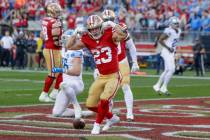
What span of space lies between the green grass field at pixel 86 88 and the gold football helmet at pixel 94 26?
4.78 metres

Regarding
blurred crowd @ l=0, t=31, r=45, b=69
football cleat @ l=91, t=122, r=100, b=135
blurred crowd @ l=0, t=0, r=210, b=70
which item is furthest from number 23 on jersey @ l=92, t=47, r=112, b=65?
blurred crowd @ l=0, t=31, r=45, b=69

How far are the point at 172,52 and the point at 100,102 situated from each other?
301 inches

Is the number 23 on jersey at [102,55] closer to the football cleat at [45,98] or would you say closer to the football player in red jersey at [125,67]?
the football player in red jersey at [125,67]

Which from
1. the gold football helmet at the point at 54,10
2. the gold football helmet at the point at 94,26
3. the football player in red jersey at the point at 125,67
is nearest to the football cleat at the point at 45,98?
Result: the gold football helmet at the point at 54,10

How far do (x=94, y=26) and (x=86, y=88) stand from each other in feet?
30.3

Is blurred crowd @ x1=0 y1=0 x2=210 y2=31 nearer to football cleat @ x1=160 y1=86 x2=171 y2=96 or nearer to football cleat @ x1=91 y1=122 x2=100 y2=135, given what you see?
football cleat @ x1=160 y1=86 x2=171 y2=96

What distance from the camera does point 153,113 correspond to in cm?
1343

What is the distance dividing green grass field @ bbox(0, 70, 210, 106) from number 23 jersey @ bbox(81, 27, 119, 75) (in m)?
4.56

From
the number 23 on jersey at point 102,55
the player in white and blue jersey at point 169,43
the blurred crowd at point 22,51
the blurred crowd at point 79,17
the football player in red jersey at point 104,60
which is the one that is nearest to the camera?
the football player in red jersey at point 104,60

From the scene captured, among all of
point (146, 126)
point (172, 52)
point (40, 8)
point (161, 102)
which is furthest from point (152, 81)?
point (40, 8)

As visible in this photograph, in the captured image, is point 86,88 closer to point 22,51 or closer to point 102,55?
point 102,55

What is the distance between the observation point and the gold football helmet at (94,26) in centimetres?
1046

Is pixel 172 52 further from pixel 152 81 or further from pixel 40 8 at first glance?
pixel 40 8

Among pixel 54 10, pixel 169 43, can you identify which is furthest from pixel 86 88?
pixel 54 10
